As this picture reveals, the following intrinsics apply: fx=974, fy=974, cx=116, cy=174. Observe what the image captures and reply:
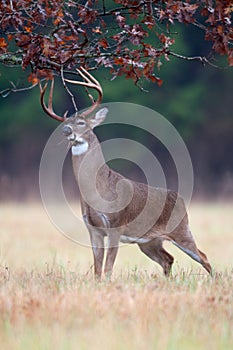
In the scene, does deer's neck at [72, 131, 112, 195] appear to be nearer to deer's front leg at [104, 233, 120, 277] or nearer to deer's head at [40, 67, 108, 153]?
deer's head at [40, 67, 108, 153]

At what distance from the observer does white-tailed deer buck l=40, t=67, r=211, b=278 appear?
8.95 m

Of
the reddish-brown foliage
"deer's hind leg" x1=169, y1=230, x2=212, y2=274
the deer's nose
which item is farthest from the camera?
"deer's hind leg" x1=169, y1=230, x2=212, y2=274

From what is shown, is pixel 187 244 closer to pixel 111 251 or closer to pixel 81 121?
pixel 111 251

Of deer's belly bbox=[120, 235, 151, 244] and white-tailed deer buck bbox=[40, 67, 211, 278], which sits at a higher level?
white-tailed deer buck bbox=[40, 67, 211, 278]

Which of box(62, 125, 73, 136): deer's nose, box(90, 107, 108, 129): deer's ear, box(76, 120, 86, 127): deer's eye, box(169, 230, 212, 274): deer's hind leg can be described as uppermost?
box(90, 107, 108, 129): deer's ear

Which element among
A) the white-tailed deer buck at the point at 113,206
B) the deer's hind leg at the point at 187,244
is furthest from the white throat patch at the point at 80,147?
the deer's hind leg at the point at 187,244

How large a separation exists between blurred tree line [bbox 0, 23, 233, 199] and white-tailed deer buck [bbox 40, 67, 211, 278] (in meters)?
16.6

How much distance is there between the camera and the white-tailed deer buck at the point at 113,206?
29.3 feet

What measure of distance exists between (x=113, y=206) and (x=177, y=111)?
18607 millimetres

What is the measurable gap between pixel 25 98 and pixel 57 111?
151cm

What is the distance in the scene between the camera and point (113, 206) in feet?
30.0

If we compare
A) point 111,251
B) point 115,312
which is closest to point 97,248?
point 111,251

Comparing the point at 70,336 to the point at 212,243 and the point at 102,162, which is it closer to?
the point at 102,162

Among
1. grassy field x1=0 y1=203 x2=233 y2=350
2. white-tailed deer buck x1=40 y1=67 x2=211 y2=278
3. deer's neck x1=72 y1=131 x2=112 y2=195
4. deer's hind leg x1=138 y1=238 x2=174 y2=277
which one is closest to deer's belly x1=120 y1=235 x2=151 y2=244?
white-tailed deer buck x1=40 y1=67 x2=211 y2=278
